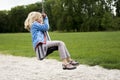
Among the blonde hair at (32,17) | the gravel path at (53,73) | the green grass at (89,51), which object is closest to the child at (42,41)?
the blonde hair at (32,17)

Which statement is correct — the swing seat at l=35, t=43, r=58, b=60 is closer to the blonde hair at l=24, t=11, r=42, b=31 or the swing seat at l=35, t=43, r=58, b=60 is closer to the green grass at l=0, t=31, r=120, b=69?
the blonde hair at l=24, t=11, r=42, b=31

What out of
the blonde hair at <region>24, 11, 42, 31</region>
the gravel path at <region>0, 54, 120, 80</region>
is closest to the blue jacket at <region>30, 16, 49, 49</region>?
the blonde hair at <region>24, 11, 42, 31</region>

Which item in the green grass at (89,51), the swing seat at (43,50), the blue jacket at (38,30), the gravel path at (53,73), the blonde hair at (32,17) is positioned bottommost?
the green grass at (89,51)

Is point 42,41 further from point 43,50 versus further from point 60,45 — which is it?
point 60,45

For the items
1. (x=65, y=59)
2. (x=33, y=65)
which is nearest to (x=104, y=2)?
(x=33, y=65)

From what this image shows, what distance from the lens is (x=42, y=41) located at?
894 centimetres

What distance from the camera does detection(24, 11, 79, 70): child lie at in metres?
8.84

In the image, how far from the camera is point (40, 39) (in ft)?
29.2

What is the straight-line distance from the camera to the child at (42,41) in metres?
8.84

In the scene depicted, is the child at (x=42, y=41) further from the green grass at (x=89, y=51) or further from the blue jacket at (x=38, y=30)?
the green grass at (x=89, y=51)

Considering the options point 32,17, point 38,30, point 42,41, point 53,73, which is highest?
point 32,17

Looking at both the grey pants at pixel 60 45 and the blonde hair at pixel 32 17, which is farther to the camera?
the blonde hair at pixel 32 17

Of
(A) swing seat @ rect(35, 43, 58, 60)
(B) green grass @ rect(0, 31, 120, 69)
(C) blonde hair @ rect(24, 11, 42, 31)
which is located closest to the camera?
(A) swing seat @ rect(35, 43, 58, 60)

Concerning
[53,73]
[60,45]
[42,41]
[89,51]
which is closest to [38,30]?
[42,41]
